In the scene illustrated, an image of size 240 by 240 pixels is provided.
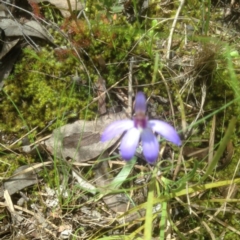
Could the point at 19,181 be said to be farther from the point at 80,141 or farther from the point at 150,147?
the point at 150,147

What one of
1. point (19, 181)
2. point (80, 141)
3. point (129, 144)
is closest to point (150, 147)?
point (129, 144)

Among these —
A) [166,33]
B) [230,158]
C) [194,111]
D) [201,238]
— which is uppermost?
[166,33]

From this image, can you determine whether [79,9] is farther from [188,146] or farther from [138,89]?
[188,146]

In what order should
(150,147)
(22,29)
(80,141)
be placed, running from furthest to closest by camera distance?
(22,29)
(80,141)
(150,147)

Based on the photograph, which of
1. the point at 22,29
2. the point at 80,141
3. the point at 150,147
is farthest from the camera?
the point at 22,29

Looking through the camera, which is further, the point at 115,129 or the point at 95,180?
the point at 95,180

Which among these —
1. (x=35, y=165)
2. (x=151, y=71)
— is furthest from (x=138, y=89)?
(x=35, y=165)

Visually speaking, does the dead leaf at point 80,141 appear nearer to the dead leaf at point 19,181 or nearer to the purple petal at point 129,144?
the dead leaf at point 19,181
